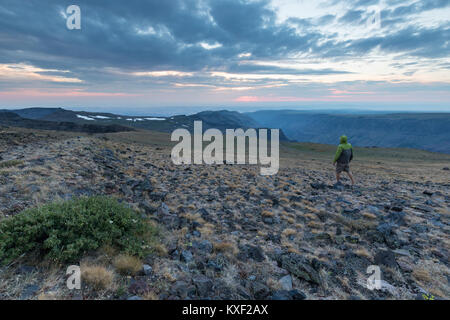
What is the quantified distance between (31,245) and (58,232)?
44 cm

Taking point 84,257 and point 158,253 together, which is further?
point 158,253

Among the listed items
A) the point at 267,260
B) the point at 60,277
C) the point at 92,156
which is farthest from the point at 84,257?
the point at 92,156

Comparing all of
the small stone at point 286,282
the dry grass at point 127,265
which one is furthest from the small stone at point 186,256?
the small stone at point 286,282

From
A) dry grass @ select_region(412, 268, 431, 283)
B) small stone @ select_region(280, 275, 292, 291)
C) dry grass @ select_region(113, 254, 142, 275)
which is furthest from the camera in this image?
dry grass @ select_region(412, 268, 431, 283)

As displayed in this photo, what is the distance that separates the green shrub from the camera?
13.4 ft

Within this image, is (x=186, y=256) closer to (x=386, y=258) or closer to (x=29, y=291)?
(x=29, y=291)

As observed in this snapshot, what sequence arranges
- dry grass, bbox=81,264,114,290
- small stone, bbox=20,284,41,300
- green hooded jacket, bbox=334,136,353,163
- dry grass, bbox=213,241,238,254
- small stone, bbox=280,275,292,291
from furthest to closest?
green hooded jacket, bbox=334,136,353,163
dry grass, bbox=213,241,238,254
small stone, bbox=280,275,292,291
dry grass, bbox=81,264,114,290
small stone, bbox=20,284,41,300

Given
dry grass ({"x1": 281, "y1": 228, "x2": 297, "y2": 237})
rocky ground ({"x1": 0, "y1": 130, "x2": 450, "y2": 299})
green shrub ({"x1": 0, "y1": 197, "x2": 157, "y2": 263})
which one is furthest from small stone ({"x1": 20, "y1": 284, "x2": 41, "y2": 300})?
dry grass ({"x1": 281, "y1": 228, "x2": 297, "y2": 237})

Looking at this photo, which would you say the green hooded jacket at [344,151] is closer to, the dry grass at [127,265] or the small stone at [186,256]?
the small stone at [186,256]

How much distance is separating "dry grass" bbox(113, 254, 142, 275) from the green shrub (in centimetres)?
24

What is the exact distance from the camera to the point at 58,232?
14.5ft

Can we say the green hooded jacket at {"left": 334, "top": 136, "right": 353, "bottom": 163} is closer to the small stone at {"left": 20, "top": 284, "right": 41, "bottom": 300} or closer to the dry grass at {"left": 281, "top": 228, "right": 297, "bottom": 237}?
the dry grass at {"left": 281, "top": 228, "right": 297, "bottom": 237}
